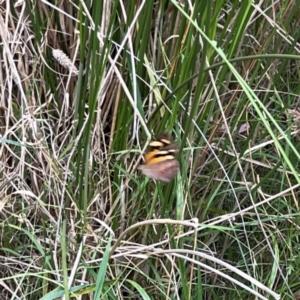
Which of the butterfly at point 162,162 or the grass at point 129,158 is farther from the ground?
the butterfly at point 162,162

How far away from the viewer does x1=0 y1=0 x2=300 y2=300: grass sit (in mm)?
853

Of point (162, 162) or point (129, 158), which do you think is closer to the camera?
point (162, 162)

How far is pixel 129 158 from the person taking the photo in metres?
0.93

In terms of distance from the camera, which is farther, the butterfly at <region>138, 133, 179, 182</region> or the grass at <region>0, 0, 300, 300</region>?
the grass at <region>0, 0, 300, 300</region>

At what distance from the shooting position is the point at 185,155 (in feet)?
2.94

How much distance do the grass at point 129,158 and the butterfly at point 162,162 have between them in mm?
142

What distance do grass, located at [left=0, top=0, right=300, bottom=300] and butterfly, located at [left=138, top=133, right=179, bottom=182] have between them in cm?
14

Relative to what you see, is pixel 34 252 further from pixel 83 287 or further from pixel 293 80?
pixel 293 80

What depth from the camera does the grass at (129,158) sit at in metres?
0.85

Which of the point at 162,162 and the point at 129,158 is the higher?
the point at 162,162

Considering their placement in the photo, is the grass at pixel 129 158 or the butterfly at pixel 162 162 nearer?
the butterfly at pixel 162 162

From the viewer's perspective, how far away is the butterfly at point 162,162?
1.79 feet

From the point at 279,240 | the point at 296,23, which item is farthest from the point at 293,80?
the point at 279,240

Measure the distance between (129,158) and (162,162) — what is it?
1.13ft
